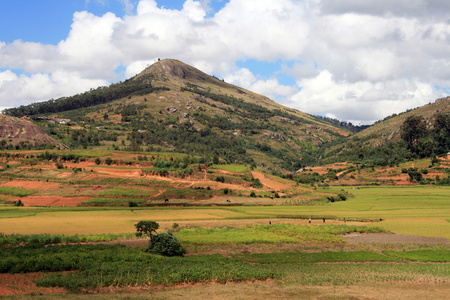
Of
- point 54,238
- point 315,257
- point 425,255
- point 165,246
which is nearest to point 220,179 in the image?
point 54,238

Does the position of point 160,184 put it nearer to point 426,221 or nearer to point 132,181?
point 132,181

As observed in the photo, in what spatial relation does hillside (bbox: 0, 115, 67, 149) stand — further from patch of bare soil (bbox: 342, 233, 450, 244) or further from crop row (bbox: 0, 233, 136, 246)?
patch of bare soil (bbox: 342, 233, 450, 244)

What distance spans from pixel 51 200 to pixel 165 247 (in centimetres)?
5300

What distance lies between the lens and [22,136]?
143m

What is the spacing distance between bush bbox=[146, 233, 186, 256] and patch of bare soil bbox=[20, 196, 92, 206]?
4655 centimetres

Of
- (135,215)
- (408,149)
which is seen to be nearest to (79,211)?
(135,215)

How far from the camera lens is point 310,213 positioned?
75.8 meters

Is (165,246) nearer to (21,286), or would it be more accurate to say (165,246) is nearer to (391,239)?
(21,286)

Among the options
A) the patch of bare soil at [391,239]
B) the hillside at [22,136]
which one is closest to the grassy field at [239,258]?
the patch of bare soil at [391,239]

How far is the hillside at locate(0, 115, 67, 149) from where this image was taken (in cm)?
13512

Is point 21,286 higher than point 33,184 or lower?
lower

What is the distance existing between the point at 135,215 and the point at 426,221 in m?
50.1

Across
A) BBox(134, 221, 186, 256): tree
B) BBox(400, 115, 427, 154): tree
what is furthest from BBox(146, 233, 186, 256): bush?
BBox(400, 115, 427, 154): tree

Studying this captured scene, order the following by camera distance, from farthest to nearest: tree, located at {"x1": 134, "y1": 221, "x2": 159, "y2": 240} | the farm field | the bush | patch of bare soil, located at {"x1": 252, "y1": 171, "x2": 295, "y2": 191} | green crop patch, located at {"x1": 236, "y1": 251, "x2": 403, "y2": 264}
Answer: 1. patch of bare soil, located at {"x1": 252, "y1": 171, "x2": 295, "y2": 191}
2. tree, located at {"x1": 134, "y1": 221, "x2": 159, "y2": 240}
3. the bush
4. green crop patch, located at {"x1": 236, "y1": 251, "x2": 403, "y2": 264}
5. the farm field
